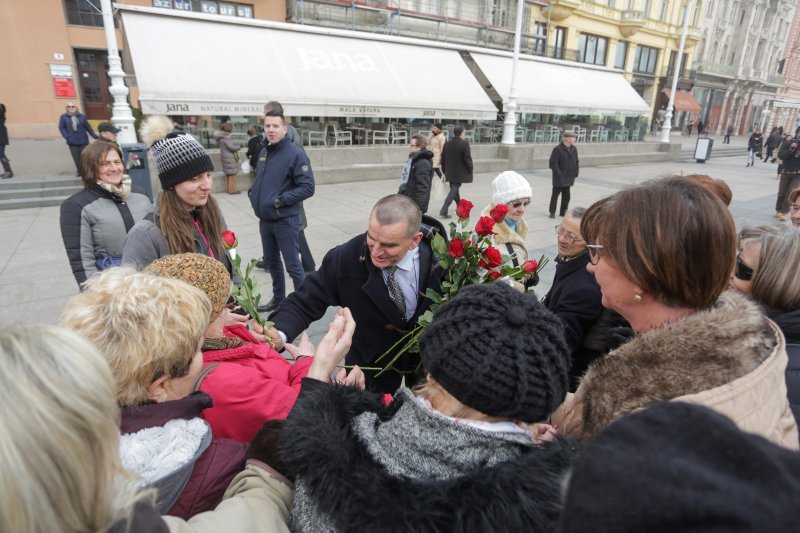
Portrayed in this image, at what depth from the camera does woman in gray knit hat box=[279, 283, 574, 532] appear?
881mm

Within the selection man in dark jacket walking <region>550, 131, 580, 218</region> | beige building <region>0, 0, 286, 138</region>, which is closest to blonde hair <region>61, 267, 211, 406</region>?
man in dark jacket walking <region>550, 131, 580, 218</region>

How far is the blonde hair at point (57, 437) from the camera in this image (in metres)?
0.63

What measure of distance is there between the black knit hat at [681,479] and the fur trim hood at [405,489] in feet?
1.17

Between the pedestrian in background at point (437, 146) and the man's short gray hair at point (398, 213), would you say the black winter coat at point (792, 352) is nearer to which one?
the man's short gray hair at point (398, 213)

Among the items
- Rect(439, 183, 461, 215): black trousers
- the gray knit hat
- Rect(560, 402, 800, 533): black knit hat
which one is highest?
the gray knit hat

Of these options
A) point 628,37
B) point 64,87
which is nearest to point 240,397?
point 64,87

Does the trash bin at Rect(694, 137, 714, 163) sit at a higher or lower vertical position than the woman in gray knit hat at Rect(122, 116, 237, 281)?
lower

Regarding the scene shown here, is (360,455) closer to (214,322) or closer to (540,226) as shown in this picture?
(214,322)

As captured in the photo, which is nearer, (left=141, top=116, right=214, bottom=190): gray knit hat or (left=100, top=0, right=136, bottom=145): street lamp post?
(left=141, top=116, right=214, bottom=190): gray knit hat

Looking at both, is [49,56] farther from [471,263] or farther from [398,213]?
[471,263]

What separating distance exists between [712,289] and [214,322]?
178 cm

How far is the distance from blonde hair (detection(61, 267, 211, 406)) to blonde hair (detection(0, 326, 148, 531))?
46 cm

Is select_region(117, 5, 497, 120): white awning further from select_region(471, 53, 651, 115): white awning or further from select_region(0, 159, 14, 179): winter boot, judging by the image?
select_region(0, 159, 14, 179): winter boot

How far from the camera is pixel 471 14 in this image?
23.5 metres
